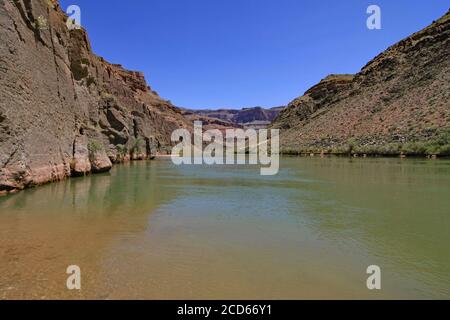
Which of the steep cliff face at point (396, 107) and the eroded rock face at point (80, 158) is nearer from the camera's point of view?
the eroded rock face at point (80, 158)

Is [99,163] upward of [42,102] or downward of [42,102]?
downward

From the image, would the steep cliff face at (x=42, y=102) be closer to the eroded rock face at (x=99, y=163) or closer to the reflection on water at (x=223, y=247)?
the eroded rock face at (x=99, y=163)

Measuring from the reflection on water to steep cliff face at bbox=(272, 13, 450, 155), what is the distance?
34.4 metres

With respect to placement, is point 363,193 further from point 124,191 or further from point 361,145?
point 361,145

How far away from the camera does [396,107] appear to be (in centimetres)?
5606

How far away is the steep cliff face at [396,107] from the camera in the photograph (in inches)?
1768

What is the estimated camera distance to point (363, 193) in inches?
512

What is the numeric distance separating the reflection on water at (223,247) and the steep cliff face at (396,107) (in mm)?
34436

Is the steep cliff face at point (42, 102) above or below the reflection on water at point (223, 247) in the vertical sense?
above

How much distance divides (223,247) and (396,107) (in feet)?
187

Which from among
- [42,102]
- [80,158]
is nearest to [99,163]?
[80,158]

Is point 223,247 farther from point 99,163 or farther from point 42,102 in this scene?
point 99,163

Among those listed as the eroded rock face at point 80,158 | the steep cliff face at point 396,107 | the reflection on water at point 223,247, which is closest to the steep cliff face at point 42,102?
the eroded rock face at point 80,158

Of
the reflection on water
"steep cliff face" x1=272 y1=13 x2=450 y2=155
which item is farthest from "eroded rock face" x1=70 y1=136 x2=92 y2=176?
"steep cliff face" x1=272 y1=13 x2=450 y2=155
